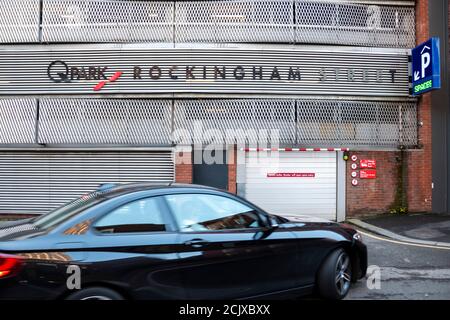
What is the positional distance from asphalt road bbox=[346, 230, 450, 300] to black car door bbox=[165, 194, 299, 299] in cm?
126

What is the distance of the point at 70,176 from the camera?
37.8 ft

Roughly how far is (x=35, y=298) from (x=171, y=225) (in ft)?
4.19

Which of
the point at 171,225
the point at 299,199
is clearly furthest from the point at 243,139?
the point at 171,225

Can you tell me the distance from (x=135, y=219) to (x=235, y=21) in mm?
9098

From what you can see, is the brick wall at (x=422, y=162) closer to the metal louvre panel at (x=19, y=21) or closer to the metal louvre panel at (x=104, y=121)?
the metal louvre panel at (x=104, y=121)

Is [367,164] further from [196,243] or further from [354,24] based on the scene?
[196,243]

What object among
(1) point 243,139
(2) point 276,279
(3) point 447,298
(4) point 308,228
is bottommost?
(3) point 447,298

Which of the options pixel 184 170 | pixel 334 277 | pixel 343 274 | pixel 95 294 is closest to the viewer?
pixel 95 294

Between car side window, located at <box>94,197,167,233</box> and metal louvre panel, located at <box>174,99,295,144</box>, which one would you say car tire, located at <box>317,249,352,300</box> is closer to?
car side window, located at <box>94,197,167,233</box>

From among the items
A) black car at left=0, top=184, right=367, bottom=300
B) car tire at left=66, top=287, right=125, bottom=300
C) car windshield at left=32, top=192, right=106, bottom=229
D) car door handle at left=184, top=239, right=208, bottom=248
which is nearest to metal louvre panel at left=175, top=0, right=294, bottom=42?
black car at left=0, top=184, right=367, bottom=300

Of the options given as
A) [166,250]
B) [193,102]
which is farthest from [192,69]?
[166,250]

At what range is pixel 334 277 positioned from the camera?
4754mm

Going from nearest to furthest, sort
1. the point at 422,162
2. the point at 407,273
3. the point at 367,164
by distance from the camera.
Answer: the point at 407,273
the point at 367,164
the point at 422,162

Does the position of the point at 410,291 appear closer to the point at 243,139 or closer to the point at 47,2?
the point at 243,139
